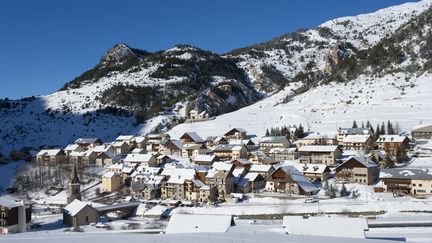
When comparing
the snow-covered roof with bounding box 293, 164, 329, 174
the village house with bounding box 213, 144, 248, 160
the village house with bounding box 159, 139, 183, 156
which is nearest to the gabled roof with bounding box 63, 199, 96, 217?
the snow-covered roof with bounding box 293, 164, 329, 174

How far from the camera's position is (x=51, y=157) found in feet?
282

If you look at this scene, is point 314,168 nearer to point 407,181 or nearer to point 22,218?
point 407,181

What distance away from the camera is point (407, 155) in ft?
203

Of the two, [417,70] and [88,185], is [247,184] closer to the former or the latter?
[88,185]

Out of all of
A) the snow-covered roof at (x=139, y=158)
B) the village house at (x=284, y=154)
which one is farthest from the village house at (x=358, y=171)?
the snow-covered roof at (x=139, y=158)

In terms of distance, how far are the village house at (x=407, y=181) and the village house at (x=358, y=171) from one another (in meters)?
2.62

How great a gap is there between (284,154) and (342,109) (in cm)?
3580

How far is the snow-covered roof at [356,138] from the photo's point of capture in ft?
231

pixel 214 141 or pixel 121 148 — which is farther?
pixel 121 148

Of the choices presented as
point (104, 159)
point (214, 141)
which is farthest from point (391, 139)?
point (104, 159)

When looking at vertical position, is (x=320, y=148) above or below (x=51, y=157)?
above

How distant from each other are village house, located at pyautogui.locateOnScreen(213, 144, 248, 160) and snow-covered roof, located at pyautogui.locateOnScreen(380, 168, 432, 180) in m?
26.2

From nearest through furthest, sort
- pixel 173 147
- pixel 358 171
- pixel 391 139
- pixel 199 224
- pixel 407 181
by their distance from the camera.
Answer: pixel 199 224 < pixel 407 181 < pixel 358 171 < pixel 391 139 < pixel 173 147

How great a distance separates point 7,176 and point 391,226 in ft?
212
